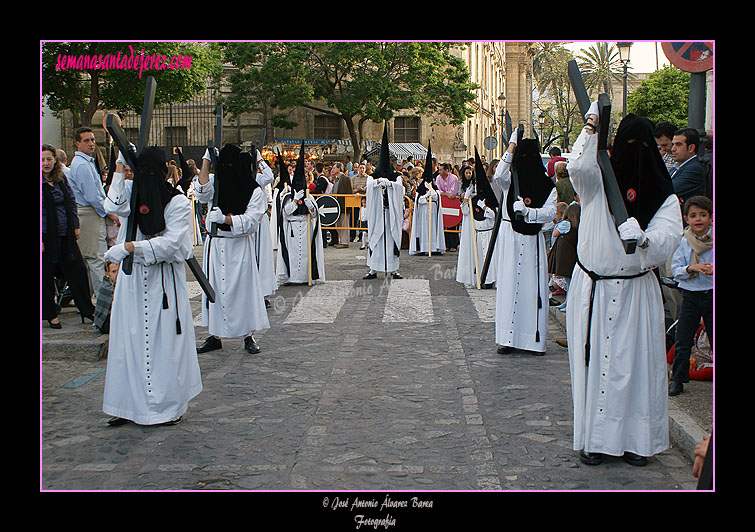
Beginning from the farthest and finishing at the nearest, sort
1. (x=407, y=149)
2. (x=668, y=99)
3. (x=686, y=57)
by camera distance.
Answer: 1. (x=407, y=149)
2. (x=668, y=99)
3. (x=686, y=57)

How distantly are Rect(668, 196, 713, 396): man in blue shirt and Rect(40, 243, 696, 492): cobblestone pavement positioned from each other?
3.31 ft

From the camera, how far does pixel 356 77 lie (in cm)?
3816

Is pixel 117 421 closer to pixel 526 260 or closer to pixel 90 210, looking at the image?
pixel 526 260

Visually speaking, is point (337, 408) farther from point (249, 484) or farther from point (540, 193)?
point (540, 193)

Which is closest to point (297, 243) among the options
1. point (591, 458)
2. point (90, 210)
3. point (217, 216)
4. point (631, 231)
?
point (90, 210)

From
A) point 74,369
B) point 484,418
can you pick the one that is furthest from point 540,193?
point 74,369

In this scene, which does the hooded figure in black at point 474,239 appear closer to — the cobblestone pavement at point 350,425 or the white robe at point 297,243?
the white robe at point 297,243

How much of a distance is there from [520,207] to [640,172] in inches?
128

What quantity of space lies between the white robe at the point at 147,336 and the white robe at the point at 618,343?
2.94 m

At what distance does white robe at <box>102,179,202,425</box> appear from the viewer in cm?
588

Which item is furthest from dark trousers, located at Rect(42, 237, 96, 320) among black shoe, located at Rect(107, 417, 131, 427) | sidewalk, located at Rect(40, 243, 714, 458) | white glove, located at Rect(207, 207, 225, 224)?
black shoe, located at Rect(107, 417, 131, 427)

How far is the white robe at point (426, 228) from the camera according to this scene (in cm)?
1880

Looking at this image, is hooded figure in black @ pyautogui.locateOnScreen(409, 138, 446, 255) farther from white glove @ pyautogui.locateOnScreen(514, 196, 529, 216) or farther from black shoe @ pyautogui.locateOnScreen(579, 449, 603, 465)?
black shoe @ pyautogui.locateOnScreen(579, 449, 603, 465)
